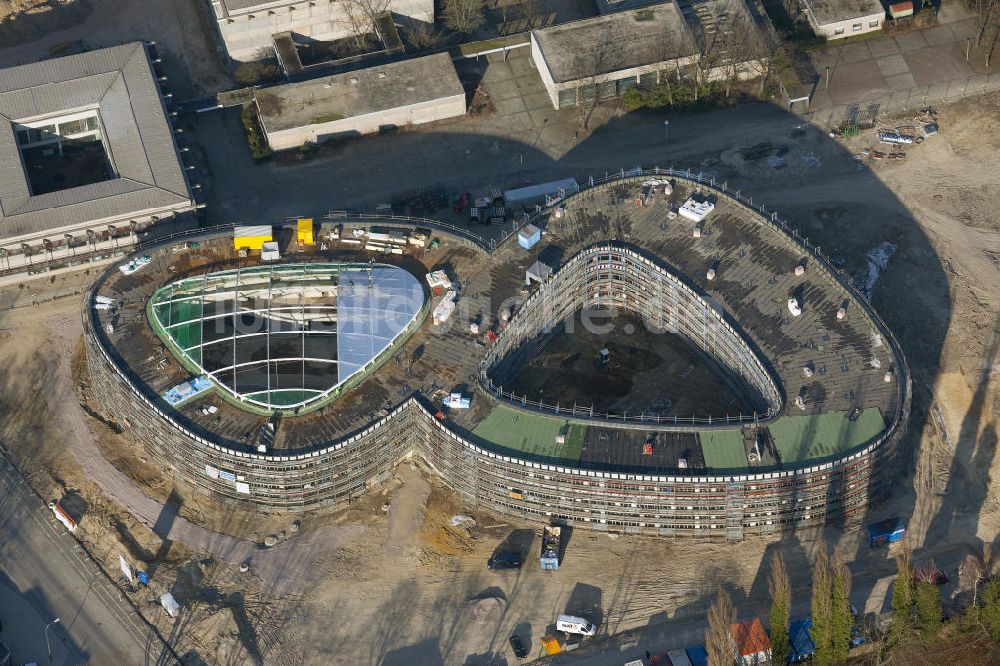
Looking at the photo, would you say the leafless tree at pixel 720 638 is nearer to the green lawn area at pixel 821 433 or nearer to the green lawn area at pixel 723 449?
the green lawn area at pixel 723 449

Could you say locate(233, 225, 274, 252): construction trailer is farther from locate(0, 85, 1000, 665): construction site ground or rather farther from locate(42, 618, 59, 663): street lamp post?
locate(42, 618, 59, 663): street lamp post

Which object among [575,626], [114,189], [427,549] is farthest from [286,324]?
[575,626]

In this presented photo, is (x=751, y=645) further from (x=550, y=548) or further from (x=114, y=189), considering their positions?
(x=114, y=189)

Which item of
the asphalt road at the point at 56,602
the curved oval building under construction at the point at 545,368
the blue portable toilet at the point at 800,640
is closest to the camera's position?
the blue portable toilet at the point at 800,640

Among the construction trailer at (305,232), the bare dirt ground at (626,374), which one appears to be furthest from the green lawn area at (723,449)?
the construction trailer at (305,232)

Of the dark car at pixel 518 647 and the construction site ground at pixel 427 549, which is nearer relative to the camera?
the dark car at pixel 518 647

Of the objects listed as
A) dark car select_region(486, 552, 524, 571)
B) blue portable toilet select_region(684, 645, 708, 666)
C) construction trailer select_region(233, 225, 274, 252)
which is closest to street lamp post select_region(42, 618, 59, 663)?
dark car select_region(486, 552, 524, 571)
